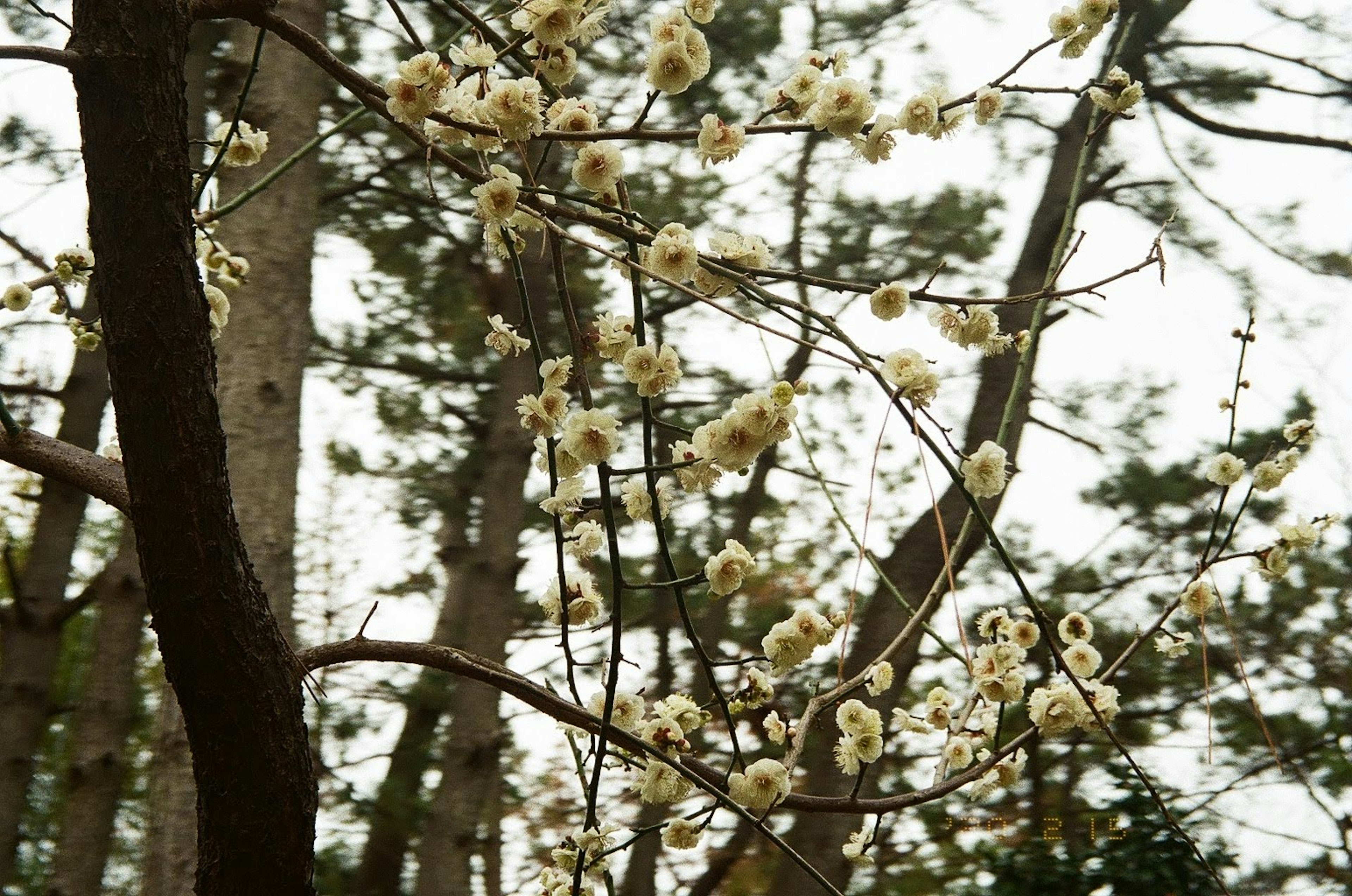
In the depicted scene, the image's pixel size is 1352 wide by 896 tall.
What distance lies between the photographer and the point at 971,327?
4.30 ft

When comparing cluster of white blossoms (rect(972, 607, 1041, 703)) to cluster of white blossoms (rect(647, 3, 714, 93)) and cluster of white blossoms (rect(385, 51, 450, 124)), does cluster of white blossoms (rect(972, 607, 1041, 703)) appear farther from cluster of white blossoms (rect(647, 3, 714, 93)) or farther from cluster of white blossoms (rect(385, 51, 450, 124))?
cluster of white blossoms (rect(385, 51, 450, 124))

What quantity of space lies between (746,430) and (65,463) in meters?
0.88

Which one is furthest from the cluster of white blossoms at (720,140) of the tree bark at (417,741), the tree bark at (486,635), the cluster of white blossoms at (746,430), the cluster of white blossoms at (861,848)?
the tree bark at (417,741)

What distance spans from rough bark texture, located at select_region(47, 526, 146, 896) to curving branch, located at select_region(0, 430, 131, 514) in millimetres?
1891

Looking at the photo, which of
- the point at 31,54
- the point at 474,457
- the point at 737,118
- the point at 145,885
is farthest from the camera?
the point at 474,457

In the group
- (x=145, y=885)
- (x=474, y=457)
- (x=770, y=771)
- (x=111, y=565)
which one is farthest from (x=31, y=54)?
(x=474, y=457)

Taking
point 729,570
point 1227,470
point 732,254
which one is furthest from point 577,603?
point 1227,470

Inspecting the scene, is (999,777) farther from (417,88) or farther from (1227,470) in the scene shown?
(417,88)

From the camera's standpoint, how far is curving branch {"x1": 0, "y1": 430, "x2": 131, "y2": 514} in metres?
1.45

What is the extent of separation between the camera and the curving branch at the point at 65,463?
4.77 feet

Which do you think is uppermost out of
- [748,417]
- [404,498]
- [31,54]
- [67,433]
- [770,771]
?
[404,498]

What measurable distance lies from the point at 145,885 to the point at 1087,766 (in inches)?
150

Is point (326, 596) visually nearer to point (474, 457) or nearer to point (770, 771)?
point (474, 457)

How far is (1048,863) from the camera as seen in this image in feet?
13.1
